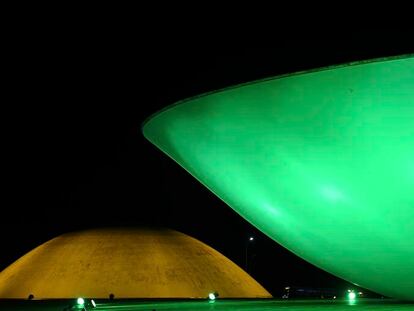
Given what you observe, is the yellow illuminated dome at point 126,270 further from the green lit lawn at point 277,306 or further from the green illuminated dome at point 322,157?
the green illuminated dome at point 322,157

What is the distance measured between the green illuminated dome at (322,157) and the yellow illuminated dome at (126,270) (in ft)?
63.2

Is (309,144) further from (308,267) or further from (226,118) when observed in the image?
(308,267)

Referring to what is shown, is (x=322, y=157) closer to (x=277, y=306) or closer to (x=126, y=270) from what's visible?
(x=277, y=306)

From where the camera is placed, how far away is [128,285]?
35.8 metres

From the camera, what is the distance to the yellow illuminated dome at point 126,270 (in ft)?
117

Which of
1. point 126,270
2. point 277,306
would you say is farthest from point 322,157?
point 126,270

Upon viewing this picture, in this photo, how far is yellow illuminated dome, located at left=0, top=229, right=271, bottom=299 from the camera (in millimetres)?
35594

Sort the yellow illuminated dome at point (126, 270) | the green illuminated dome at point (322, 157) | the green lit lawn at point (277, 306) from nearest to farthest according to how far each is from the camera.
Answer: the green illuminated dome at point (322, 157), the green lit lawn at point (277, 306), the yellow illuminated dome at point (126, 270)

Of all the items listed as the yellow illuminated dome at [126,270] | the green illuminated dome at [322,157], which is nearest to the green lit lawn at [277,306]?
the green illuminated dome at [322,157]

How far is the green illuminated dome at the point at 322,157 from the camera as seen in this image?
12.0 metres

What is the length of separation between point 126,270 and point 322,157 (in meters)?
24.9

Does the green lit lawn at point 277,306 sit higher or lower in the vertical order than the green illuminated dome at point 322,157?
lower

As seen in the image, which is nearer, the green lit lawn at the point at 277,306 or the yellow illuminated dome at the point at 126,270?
the green lit lawn at the point at 277,306

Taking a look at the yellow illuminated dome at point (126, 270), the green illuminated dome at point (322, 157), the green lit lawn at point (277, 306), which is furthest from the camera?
the yellow illuminated dome at point (126, 270)
